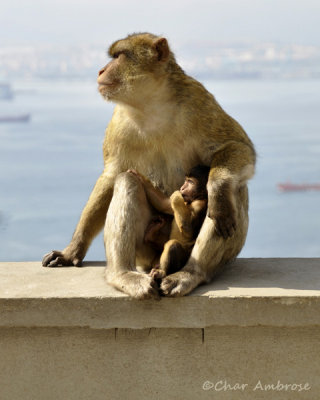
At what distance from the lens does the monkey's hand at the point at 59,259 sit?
3705 mm

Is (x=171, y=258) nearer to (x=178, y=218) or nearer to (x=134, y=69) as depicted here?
(x=178, y=218)

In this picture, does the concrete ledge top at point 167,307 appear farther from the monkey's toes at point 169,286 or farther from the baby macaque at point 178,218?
the baby macaque at point 178,218

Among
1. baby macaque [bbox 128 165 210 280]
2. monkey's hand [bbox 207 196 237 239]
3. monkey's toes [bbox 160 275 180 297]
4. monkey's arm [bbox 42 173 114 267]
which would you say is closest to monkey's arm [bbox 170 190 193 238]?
baby macaque [bbox 128 165 210 280]

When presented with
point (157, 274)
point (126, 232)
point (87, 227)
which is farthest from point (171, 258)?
point (87, 227)

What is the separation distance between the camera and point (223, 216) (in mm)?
3100

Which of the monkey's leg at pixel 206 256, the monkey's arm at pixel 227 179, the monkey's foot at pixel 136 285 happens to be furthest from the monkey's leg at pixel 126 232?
the monkey's arm at pixel 227 179

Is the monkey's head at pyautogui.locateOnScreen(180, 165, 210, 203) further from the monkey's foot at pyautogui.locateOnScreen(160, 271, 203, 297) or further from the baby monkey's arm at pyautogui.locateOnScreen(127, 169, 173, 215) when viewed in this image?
the monkey's foot at pyautogui.locateOnScreen(160, 271, 203, 297)

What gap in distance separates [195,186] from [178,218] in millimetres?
186

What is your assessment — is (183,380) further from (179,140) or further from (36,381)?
(179,140)

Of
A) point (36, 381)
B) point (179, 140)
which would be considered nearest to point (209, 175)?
point (179, 140)

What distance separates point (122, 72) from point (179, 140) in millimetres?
438

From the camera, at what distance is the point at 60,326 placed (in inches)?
120

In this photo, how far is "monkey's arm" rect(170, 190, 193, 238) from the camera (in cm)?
322

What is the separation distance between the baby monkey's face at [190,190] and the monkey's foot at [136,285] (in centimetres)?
46
